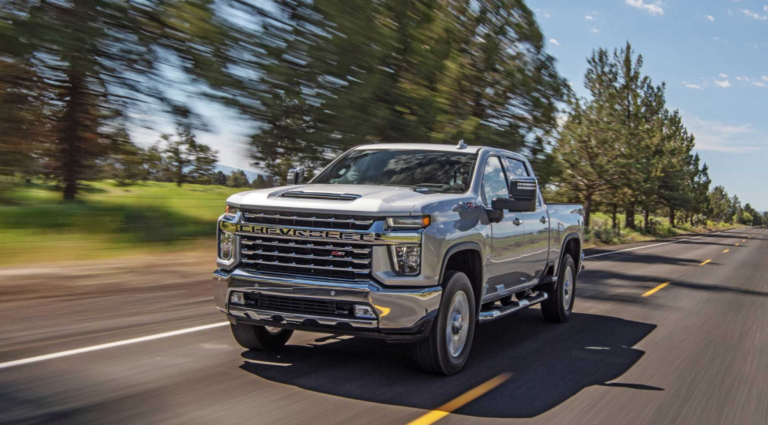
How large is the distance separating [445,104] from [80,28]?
9.78 m

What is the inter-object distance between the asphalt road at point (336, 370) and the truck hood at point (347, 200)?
54.4 inches

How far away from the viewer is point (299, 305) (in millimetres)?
5410

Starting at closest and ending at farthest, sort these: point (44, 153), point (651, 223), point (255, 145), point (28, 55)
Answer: point (28, 55) → point (44, 153) → point (255, 145) → point (651, 223)

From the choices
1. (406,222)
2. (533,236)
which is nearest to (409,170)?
(406,222)

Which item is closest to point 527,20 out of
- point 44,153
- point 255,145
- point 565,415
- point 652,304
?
point 255,145

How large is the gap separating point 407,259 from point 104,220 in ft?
34.0

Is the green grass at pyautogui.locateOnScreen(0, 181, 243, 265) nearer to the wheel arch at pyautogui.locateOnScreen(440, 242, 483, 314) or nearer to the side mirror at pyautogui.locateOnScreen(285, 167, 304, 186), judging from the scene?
the side mirror at pyautogui.locateOnScreen(285, 167, 304, 186)

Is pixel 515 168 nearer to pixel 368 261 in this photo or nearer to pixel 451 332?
pixel 451 332

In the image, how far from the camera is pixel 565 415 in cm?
510

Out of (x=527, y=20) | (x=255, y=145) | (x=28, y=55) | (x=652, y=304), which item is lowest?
(x=652, y=304)

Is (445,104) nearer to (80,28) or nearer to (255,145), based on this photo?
(255,145)

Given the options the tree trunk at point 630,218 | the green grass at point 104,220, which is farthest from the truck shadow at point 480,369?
the tree trunk at point 630,218

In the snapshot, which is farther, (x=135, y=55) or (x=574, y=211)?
(x=135, y=55)

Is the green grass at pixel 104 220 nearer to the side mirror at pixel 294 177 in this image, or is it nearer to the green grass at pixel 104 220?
the green grass at pixel 104 220
